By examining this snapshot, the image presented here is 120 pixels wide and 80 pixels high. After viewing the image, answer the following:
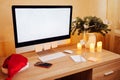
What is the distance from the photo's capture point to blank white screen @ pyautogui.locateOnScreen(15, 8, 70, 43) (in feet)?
4.78

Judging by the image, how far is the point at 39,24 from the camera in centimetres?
157

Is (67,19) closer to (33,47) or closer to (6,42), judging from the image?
(33,47)

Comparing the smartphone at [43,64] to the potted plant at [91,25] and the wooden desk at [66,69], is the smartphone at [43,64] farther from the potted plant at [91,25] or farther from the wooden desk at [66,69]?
the potted plant at [91,25]

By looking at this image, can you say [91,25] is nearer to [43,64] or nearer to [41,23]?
[41,23]

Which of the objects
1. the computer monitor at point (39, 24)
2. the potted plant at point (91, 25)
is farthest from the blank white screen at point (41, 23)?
the potted plant at point (91, 25)

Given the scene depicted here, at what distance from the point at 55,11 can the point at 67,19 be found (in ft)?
0.62

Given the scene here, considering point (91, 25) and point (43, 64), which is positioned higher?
point (91, 25)

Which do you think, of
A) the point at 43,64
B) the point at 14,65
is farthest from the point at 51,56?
the point at 14,65

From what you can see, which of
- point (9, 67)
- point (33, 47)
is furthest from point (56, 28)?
point (9, 67)

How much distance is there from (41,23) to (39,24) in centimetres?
2

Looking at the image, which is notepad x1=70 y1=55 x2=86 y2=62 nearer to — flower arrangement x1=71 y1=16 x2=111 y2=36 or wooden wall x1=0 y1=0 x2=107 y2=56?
flower arrangement x1=71 y1=16 x2=111 y2=36

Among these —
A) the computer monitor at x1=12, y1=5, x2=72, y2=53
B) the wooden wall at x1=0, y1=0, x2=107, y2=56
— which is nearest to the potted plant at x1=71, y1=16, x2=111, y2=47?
the computer monitor at x1=12, y1=5, x2=72, y2=53

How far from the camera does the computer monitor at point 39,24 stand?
144 centimetres

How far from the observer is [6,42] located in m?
1.65
